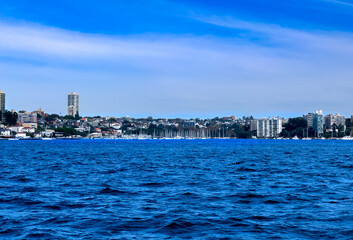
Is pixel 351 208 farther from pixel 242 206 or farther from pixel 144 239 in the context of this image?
pixel 144 239

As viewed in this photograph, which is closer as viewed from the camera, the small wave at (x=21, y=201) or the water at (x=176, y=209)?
the water at (x=176, y=209)

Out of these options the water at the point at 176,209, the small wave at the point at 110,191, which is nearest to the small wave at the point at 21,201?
the water at the point at 176,209

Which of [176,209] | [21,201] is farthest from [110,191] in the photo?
[176,209]

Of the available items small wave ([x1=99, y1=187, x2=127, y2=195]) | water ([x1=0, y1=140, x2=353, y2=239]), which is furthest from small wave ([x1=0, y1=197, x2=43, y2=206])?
small wave ([x1=99, y1=187, x2=127, y2=195])

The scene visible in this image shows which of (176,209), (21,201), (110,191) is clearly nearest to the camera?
(176,209)

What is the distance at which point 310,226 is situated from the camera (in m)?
17.1

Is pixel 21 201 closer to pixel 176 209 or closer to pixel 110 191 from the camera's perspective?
pixel 110 191

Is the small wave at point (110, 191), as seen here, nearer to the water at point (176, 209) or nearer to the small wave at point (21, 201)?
the water at point (176, 209)

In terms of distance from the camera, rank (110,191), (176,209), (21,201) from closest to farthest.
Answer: (176,209), (21,201), (110,191)

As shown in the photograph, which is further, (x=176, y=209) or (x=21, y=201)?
(x=21, y=201)

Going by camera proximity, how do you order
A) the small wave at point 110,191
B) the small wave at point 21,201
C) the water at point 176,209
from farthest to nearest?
the small wave at point 110,191
the small wave at point 21,201
the water at point 176,209

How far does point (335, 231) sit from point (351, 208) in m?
4.72

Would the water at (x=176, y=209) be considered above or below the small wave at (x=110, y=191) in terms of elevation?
below

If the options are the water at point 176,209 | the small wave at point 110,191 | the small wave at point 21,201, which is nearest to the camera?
the water at point 176,209
